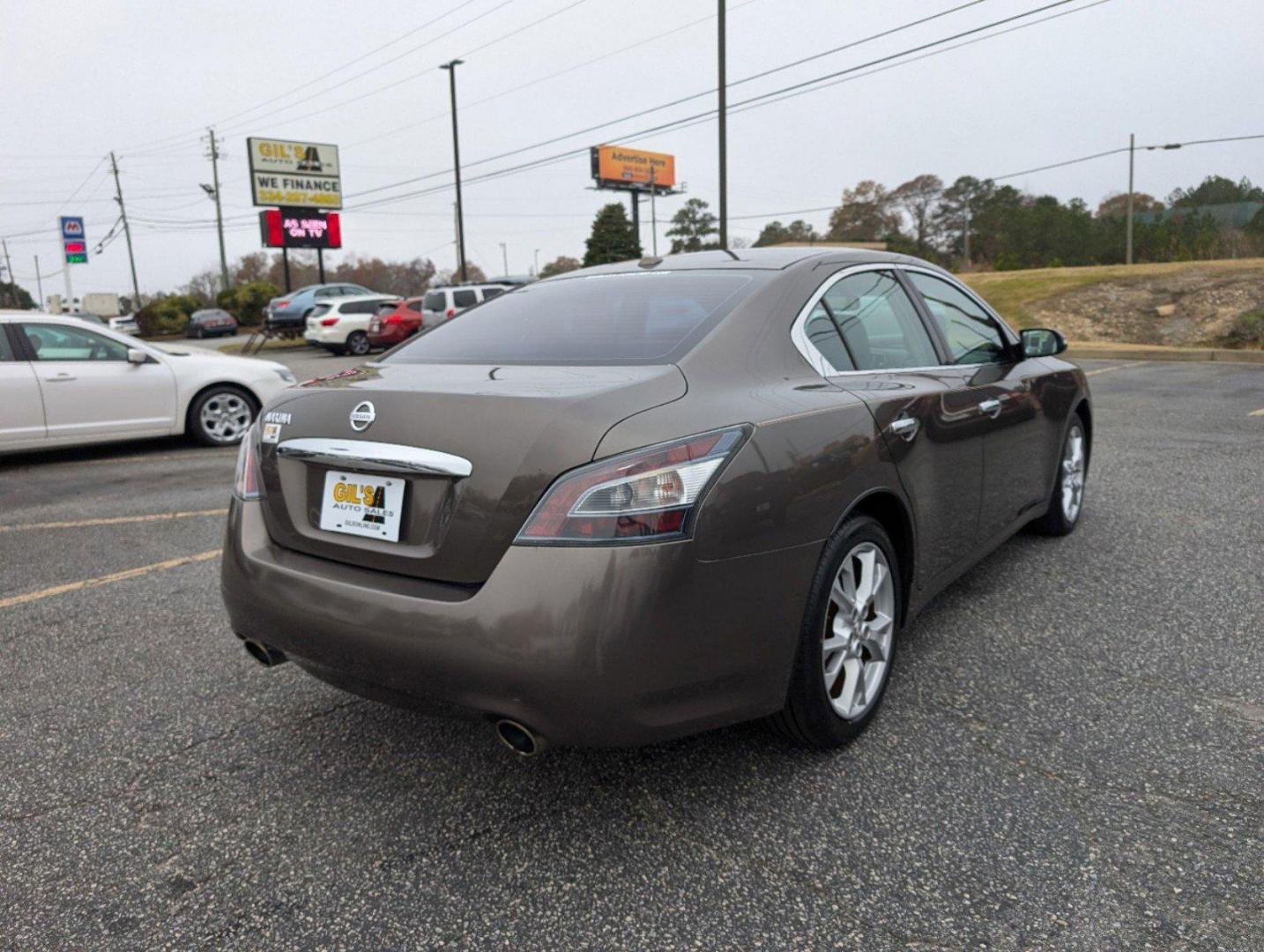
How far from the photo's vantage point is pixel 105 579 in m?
4.73

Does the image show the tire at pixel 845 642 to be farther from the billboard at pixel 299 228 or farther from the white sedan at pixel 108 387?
the billboard at pixel 299 228

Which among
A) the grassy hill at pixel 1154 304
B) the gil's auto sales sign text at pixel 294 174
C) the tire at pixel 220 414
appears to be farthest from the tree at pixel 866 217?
the tire at pixel 220 414

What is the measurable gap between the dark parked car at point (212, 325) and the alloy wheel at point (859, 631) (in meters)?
42.4

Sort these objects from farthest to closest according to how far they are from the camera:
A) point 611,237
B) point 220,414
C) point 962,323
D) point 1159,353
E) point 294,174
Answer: point 611,237
point 294,174
point 1159,353
point 220,414
point 962,323

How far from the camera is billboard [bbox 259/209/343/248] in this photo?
4159cm

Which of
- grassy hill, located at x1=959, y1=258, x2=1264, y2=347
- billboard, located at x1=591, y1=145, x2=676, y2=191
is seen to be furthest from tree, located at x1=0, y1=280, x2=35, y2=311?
grassy hill, located at x1=959, y1=258, x2=1264, y2=347

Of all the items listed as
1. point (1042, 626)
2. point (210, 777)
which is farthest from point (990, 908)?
point (210, 777)

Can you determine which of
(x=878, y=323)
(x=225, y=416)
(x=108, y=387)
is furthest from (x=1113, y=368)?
(x=108, y=387)

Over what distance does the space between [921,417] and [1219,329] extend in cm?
1784

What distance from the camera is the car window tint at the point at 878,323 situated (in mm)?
3152

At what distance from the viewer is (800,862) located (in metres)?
2.28

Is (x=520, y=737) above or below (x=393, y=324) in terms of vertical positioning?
below

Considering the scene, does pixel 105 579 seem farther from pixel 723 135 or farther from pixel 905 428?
pixel 723 135

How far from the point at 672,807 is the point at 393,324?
23684 mm
